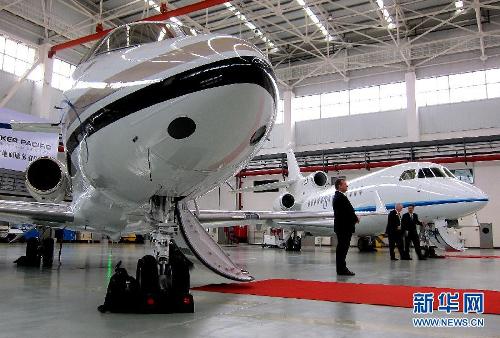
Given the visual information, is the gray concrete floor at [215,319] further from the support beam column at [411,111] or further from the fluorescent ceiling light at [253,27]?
the support beam column at [411,111]

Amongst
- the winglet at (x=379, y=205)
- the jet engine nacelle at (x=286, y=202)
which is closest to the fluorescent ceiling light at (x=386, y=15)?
the jet engine nacelle at (x=286, y=202)

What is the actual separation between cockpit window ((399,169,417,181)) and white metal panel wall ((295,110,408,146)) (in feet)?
50.5

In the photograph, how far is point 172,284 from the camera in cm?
419

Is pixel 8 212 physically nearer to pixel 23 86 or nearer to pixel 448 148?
pixel 23 86

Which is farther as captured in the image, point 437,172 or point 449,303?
point 437,172

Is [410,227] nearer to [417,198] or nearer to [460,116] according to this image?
[417,198]

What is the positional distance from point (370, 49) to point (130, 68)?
31.4m

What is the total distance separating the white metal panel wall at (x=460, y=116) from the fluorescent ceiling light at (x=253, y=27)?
11814 mm

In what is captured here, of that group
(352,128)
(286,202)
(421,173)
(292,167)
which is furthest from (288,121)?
(421,173)

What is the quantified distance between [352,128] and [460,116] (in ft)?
24.4

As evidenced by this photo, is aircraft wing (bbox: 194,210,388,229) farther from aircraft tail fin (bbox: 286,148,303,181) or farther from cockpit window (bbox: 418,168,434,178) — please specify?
aircraft tail fin (bbox: 286,148,303,181)

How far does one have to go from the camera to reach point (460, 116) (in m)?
28.7

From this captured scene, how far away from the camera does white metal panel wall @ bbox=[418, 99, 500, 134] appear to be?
1101 inches

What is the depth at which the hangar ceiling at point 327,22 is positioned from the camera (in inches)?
1008
